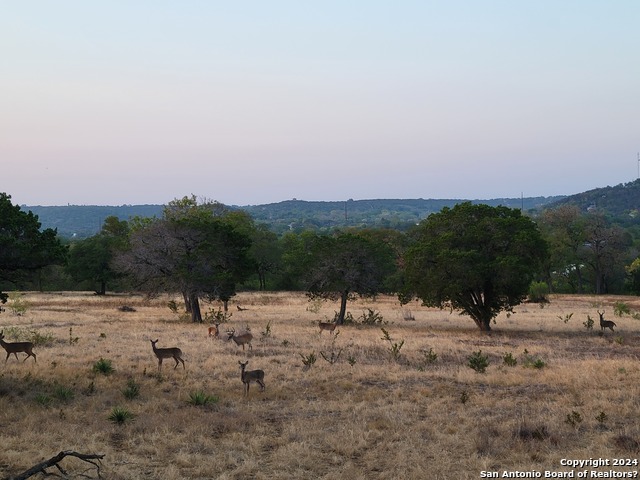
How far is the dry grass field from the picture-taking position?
32.5 ft

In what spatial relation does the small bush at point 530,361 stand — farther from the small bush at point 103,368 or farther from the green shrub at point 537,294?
the green shrub at point 537,294

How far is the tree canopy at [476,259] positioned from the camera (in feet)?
95.3

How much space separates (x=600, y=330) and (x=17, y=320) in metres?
34.2

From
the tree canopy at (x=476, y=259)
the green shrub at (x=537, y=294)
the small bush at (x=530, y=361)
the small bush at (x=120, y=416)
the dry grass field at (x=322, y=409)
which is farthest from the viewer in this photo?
the green shrub at (x=537, y=294)

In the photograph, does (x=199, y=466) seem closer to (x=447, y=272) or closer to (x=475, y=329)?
(x=447, y=272)

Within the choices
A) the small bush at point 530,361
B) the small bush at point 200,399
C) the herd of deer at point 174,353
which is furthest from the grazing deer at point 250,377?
the small bush at point 530,361

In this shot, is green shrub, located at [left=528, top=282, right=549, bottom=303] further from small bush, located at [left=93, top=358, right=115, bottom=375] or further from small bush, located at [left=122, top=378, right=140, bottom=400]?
small bush, located at [left=122, top=378, right=140, bottom=400]

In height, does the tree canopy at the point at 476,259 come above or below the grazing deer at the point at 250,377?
above

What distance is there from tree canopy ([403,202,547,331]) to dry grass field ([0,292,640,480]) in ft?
14.6

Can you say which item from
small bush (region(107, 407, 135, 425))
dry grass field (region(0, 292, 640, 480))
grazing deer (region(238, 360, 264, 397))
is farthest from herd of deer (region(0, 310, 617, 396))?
small bush (region(107, 407, 135, 425))

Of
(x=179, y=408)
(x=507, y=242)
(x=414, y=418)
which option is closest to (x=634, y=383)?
(x=414, y=418)

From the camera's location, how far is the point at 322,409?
541 inches

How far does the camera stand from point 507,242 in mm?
30422

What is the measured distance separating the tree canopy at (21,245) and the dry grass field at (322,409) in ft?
10.6
